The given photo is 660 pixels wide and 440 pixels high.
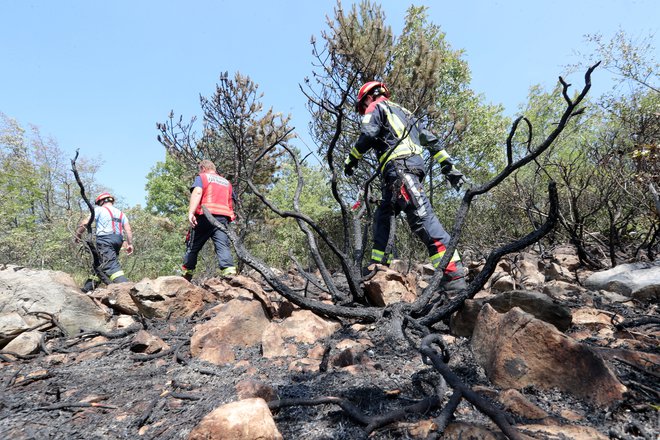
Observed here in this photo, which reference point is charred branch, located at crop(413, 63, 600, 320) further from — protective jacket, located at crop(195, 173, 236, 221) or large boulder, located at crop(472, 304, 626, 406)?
protective jacket, located at crop(195, 173, 236, 221)

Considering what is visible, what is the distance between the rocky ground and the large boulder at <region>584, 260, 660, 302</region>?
0.07 m

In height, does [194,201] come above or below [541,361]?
above

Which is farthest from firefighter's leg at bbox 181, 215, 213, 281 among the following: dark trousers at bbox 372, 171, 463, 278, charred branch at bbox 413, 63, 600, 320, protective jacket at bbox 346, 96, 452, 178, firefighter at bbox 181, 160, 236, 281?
charred branch at bbox 413, 63, 600, 320

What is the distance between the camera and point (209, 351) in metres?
1.55

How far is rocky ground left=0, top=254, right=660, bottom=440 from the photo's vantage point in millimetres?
797

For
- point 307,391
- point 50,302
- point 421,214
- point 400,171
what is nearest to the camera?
point 307,391

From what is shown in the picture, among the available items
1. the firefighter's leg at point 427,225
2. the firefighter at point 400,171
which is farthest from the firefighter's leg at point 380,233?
→ the firefighter's leg at point 427,225

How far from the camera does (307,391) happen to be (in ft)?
3.60

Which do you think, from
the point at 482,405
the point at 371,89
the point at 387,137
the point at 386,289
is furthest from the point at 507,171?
the point at 371,89

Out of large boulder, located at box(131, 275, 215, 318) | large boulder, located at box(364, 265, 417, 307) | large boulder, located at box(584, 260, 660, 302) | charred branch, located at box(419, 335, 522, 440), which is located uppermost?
→ large boulder, located at box(584, 260, 660, 302)

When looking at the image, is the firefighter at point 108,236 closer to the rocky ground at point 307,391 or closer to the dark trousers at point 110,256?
the dark trousers at point 110,256

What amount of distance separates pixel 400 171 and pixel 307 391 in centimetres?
179

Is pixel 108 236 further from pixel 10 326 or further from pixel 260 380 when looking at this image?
pixel 260 380

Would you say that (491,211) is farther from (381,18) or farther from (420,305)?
(420,305)
